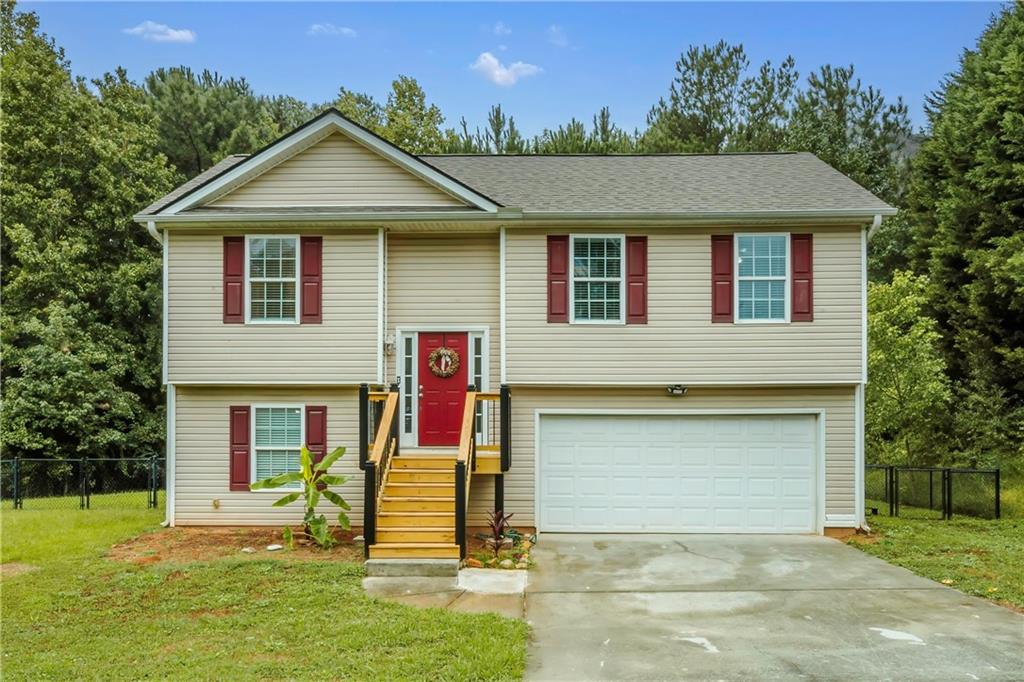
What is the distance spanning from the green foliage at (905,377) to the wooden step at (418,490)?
13.3m

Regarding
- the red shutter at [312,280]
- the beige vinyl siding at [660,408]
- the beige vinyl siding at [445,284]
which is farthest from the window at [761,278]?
the red shutter at [312,280]

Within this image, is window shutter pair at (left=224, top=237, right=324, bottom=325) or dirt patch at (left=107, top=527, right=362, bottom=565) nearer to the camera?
dirt patch at (left=107, top=527, right=362, bottom=565)

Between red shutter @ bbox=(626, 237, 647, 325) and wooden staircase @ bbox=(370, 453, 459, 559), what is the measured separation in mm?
3791

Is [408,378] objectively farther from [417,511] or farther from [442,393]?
[417,511]

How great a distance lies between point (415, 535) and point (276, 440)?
3.74 meters

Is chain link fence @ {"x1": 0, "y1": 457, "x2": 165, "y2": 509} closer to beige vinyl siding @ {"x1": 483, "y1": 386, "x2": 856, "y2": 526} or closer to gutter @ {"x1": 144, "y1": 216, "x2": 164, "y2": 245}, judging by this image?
gutter @ {"x1": 144, "y1": 216, "x2": 164, "y2": 245}

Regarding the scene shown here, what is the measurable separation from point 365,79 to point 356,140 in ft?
78.9

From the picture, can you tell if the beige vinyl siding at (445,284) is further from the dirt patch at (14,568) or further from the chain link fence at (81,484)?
the chain link fence at (81,484)

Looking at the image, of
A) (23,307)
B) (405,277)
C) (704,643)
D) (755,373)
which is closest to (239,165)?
(405,277)

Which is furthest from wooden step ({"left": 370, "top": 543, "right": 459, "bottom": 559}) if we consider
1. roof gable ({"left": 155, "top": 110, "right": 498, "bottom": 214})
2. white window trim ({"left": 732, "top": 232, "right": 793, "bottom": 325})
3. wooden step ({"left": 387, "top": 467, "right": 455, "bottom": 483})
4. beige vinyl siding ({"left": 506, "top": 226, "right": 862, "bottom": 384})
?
white window trim ({"left": 732, "top": 232, "right": 793, "bottom": 325})

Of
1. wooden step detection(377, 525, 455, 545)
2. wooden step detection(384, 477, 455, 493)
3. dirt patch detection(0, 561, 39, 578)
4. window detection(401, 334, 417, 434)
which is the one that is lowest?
dirt patch detection(0, 561, 39, 578)

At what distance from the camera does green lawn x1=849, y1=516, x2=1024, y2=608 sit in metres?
8.51

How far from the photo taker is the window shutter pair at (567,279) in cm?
1175

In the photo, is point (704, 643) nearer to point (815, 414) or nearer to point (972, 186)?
point (815, 414)
